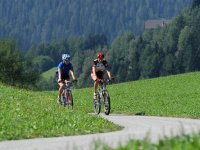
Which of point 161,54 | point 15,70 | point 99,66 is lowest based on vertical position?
point 15,70

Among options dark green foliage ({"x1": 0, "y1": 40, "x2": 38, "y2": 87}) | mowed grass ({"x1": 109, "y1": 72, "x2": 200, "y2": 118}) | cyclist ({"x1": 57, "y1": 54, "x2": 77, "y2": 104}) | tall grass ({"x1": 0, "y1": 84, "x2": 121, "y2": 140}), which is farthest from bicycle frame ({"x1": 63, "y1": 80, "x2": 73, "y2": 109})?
dark green foliage ({"x1": 0, "y1": 40, "x2": 38, "y2": 87})

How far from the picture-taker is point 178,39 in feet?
541

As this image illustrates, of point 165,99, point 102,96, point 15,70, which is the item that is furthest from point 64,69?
point 15,70

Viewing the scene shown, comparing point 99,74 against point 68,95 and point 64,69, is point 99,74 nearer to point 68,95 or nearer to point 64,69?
point 64,69

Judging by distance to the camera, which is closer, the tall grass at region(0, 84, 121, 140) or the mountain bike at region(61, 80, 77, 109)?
the tall grass at region(0, 84, 121, 140)

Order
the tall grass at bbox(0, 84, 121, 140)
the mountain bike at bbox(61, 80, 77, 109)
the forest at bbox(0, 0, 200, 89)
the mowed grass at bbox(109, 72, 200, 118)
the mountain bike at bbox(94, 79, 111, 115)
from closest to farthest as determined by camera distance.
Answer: the tall grass at bbox(0, 84, 121, 140) → the mountain bike at bbox(94, 79, 111, 115) → the mountain bike at bbox(61, 80, 77, 109) → the mowed grass at bbox(109, 72, 200, 118) → the forest at bbox(0, 0, 200, 89)

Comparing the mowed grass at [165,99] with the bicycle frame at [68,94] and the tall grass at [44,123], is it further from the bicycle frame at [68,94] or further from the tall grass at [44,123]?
the tall grass at [44,123]

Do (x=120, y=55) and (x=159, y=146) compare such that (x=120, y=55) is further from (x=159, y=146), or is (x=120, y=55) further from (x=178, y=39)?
(x=159, y=146)

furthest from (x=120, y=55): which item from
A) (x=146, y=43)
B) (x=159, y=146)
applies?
(x=159, y=146)

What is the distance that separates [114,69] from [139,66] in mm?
7173

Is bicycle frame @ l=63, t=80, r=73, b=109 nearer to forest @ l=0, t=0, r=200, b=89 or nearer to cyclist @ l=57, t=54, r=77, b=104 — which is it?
cyclist @ l=57, t=54, r=77, b=104

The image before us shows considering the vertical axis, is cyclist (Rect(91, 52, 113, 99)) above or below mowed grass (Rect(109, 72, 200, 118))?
above

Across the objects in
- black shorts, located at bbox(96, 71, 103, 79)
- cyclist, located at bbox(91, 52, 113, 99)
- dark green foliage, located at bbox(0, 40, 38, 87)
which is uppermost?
cyclist, located at bbox(91, 52, 113, 99)

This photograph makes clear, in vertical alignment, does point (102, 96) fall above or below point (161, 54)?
above
